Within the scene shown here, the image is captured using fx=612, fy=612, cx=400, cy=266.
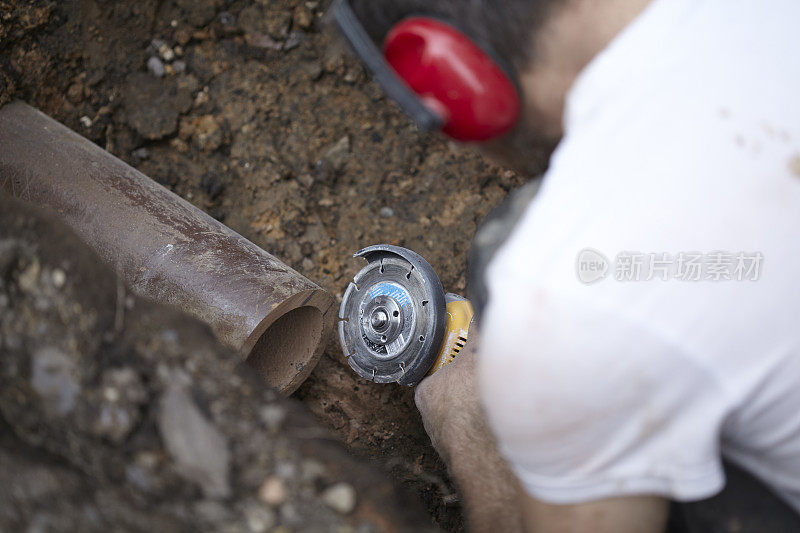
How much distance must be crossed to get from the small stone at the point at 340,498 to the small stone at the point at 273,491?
0.08 m

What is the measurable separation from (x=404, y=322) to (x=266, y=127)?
1370mm

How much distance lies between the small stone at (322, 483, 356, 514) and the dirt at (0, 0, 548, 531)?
1.55m

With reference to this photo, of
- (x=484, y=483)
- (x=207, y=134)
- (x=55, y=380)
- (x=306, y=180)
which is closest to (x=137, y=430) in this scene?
(x=55, y=380)

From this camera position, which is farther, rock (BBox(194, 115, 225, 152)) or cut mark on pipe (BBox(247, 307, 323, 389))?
rock (BBox(194, 115, 225, 152))

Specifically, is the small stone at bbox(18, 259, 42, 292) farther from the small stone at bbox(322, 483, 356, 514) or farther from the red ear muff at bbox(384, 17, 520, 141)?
the red ear muff at bbox(384, 17, 520, 141)

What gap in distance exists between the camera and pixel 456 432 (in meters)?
1.96

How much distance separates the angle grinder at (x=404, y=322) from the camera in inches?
91.1

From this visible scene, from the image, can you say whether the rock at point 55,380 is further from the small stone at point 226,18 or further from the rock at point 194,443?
the small stone at point 226,18

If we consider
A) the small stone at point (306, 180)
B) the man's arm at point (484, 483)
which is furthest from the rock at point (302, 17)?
the man's arm at point (484, 483)

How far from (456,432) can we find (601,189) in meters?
1.15

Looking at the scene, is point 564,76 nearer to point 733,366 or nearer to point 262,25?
point 733,366

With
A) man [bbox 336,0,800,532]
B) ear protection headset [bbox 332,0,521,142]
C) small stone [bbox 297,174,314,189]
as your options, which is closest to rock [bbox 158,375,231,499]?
man [bbox 336,0,800,532]

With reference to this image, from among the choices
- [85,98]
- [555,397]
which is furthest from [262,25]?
[555,397]

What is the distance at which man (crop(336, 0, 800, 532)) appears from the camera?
1026 mm
